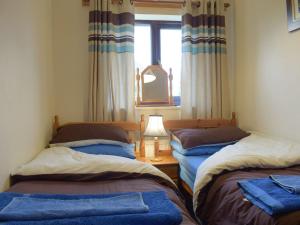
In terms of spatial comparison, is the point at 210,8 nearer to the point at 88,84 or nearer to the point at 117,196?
the point at 88,84

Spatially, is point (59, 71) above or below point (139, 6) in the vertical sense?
below

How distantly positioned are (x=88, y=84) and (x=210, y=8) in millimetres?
1635

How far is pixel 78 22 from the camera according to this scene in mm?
3027

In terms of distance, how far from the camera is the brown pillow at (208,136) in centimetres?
257

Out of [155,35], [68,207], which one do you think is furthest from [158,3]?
[68,207]

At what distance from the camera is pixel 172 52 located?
3.32 metres

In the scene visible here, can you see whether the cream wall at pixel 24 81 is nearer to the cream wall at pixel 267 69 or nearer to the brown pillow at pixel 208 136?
the brown pillow at pixel 208 136

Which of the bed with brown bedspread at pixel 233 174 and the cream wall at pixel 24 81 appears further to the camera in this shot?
the cream wall at pixel 24 81

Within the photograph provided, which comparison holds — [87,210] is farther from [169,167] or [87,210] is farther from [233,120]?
[233,120]

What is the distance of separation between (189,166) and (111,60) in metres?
1.42

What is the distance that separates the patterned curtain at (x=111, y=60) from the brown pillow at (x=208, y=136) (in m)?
0.69

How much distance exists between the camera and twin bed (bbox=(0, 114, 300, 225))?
1.23 metres

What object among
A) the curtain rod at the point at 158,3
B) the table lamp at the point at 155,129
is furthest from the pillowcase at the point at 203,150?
the curtain rod at the point at 158,3

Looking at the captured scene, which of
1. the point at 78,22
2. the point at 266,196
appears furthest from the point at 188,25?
the point at 266,196
